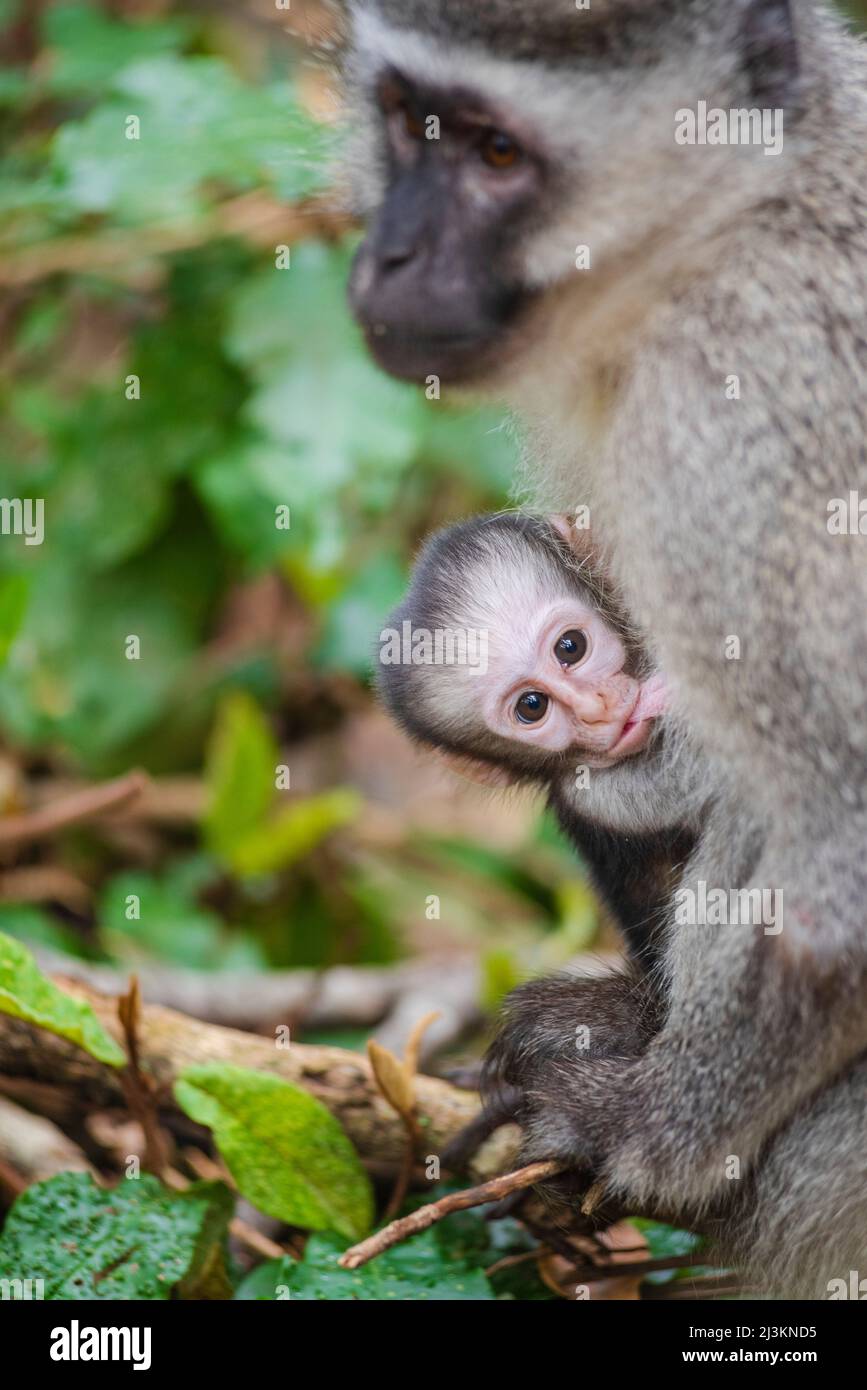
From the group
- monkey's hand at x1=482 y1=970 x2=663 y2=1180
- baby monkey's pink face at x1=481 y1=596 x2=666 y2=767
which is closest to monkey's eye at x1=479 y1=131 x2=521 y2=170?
baby monkey's pink face at x1=481 y1=596 x2=666 y2=767

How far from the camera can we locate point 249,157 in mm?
5355

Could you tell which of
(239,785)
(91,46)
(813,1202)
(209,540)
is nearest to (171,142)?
(91,46)

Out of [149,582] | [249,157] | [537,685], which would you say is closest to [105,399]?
[149,582]

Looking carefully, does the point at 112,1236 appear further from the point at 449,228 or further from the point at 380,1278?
the point at 449,228

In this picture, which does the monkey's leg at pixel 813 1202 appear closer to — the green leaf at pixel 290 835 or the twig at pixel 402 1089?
the twig at pixel 402 1089

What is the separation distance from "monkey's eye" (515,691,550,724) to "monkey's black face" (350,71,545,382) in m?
1.00

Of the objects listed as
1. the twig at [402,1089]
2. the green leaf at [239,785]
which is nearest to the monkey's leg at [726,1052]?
the twig at [402,1089]

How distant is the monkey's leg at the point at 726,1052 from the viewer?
9.38 feet

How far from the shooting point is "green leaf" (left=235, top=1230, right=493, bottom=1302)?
3.22 m

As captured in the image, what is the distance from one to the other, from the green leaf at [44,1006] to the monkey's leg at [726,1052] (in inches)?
→ 35.4

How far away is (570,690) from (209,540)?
329 cm

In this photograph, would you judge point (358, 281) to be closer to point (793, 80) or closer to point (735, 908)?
point (793, 80)

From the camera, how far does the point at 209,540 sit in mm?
6582

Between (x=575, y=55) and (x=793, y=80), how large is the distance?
434mm
